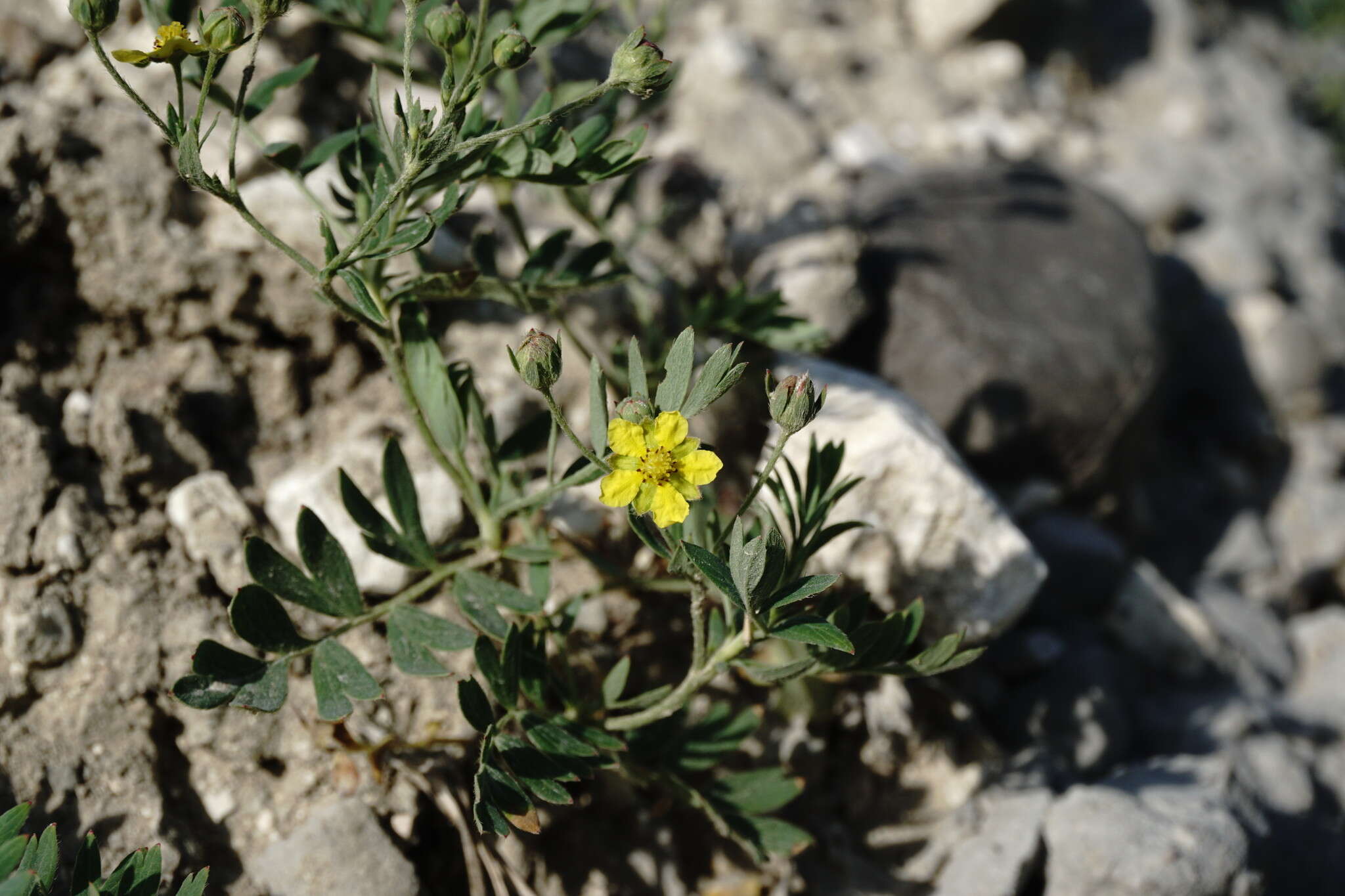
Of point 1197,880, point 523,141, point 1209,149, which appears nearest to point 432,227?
point 523,141

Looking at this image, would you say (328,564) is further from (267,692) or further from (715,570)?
(715,570)

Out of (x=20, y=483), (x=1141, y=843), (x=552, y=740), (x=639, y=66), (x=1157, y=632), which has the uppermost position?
(x=639, y=66)

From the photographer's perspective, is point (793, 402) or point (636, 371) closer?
point (793, 402)

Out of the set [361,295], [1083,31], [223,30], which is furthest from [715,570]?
[1083,31]

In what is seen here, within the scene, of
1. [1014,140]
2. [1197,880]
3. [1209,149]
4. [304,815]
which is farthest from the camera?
[1209,149]

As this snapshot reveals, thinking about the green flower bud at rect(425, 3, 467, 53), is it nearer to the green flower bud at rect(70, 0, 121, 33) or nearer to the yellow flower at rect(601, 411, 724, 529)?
the green flower bud at rect(70, 0, 121, 33)

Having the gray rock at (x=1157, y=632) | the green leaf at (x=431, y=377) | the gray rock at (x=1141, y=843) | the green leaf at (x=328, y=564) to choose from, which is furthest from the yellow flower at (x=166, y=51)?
the gray rock at (x=1157, y=632)

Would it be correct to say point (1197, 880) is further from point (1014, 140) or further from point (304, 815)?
point (1014, 140)
